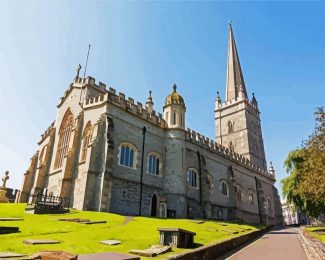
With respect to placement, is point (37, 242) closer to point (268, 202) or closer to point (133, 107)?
point (133, 107)

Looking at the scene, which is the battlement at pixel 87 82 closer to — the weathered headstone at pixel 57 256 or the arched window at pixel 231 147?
the weathered headstone at pixel 57 256

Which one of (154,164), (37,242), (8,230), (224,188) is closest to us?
(37,242)

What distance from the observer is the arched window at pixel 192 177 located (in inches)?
1305

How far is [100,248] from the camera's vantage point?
10250 mm

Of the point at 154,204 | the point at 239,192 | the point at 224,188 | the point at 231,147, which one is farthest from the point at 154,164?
the point at 231,147

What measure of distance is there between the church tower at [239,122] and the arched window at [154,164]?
2867cm

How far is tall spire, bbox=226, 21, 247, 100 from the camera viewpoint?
61.6m

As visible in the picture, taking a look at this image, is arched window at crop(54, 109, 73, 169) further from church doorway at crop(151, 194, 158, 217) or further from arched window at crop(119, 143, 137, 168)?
church doorway at crop(151, 194, 158, 217)

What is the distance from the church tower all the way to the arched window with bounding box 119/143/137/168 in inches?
1280

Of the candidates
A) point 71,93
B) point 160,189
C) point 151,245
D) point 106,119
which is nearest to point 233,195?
point 160,189

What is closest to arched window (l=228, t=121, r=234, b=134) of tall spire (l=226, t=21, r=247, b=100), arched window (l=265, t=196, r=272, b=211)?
tall spire (l=226, t=21, r=247, b=100)

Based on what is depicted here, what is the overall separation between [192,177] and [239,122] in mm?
27870

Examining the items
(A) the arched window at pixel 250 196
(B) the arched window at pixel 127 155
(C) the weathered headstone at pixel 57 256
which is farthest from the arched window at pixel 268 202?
(C) the weathered headstone at pixel 57 256

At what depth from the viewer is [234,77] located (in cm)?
6419
